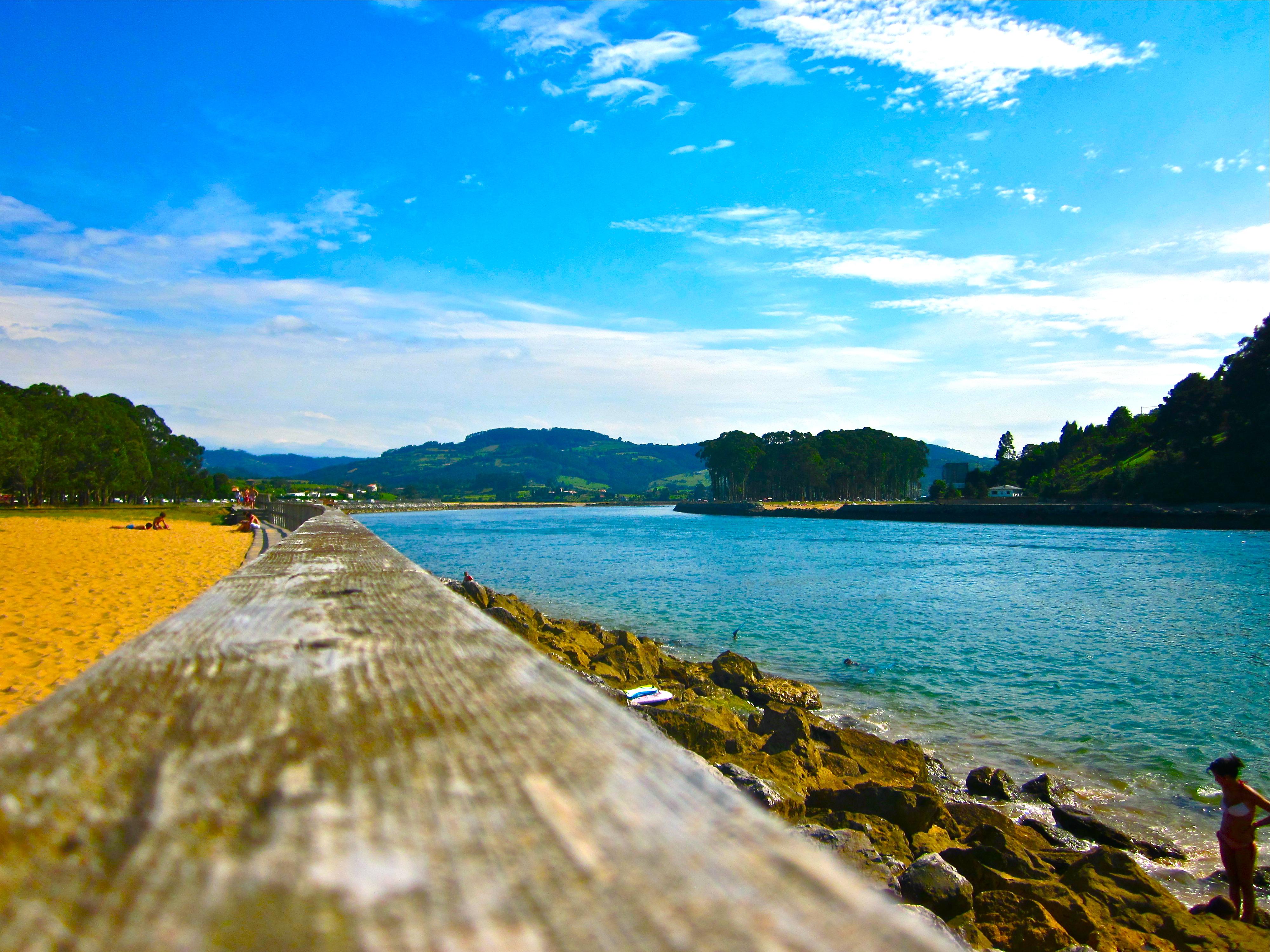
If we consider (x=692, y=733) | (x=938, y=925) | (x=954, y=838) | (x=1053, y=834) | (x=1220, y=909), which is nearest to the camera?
(x=938, y=925)

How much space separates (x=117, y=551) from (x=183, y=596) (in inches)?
508

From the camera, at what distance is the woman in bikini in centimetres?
664

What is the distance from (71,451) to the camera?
63.7 metres

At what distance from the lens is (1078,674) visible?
1642 cm

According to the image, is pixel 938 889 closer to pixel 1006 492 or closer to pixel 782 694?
pixel 782 694

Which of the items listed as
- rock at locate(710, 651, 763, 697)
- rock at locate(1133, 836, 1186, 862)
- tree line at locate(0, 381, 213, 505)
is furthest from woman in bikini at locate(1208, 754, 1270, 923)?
tree line at locate(0, 381, 213, 505)

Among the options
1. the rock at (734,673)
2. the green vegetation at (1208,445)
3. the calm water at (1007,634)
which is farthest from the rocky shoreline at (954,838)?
the green vegetation at (1208,445)

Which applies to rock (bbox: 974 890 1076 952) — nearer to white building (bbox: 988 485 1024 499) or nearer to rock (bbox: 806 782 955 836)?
rock (bbox: 806 782 955 836)

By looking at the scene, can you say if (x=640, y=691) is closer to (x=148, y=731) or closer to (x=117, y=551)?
(x=148, y=731)

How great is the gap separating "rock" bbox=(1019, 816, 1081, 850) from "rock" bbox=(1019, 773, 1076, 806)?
0.77 m

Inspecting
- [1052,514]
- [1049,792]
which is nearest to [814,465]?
[1052,514]

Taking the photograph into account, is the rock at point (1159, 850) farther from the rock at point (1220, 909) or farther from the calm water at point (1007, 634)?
the rock at point (1220, 909)

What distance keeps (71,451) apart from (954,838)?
7951 cm

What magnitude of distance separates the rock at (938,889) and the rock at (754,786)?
1318 millimetres
